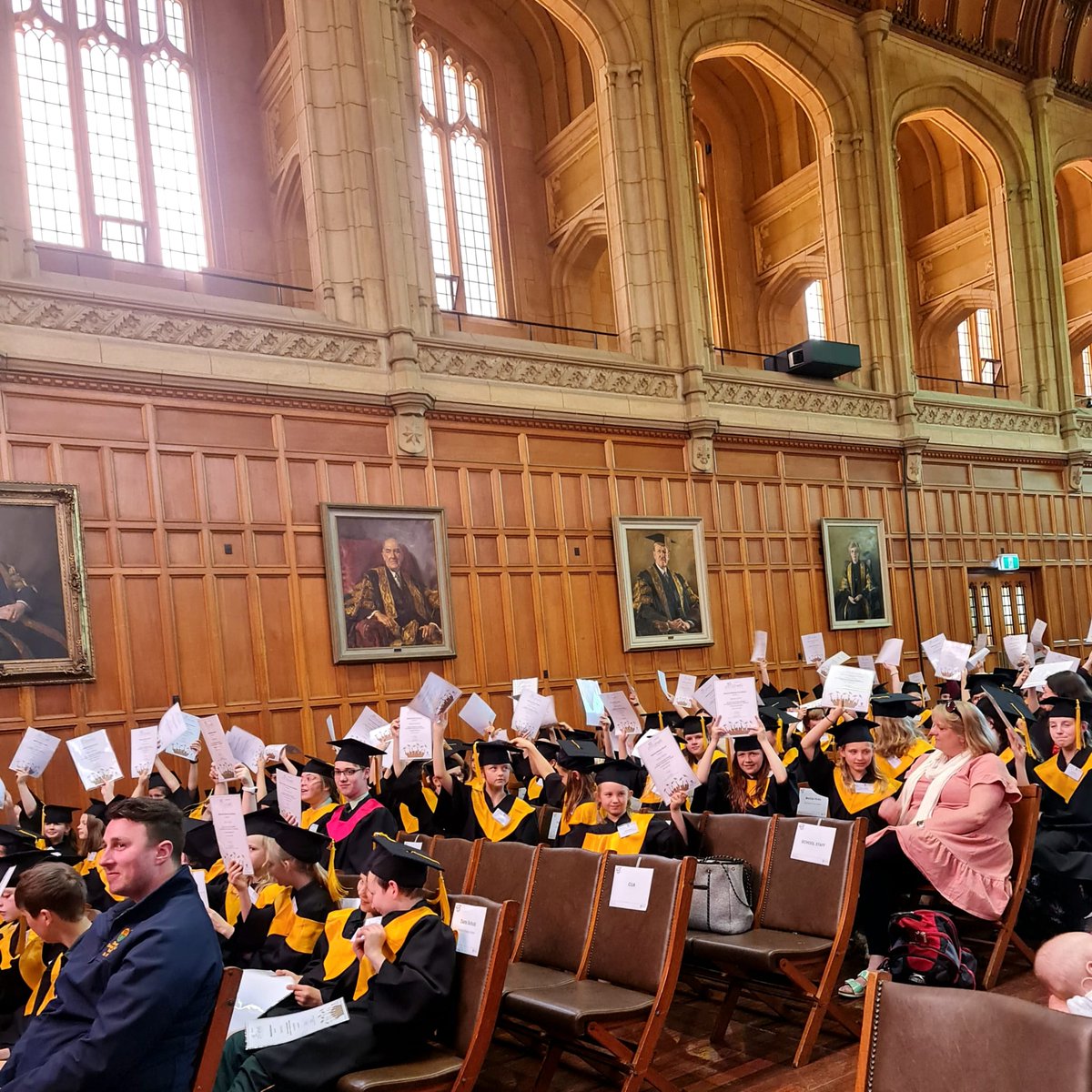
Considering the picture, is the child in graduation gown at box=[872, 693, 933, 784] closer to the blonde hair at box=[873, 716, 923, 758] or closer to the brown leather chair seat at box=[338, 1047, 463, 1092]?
the blonde hair at box=[873, 716, 923, 758]

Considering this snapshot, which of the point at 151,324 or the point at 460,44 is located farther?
the point at 460,44

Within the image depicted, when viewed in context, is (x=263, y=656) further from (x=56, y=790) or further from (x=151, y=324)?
(x=151, y=324)

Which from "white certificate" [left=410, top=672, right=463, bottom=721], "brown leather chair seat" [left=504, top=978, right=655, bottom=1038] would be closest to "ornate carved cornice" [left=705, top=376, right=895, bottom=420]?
"white certificate" [left=410, top=672, right=463, bottom=721]

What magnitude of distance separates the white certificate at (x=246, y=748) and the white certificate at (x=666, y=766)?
375cm

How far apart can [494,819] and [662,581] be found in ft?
25.7

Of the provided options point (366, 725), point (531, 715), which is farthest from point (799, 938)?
point (366, 725)

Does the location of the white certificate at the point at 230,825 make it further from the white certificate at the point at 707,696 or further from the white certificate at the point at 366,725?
the white certificate at the point at 707,696

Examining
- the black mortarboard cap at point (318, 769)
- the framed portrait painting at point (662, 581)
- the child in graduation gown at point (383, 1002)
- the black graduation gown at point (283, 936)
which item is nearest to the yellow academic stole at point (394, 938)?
the child in graduation gown at point (383, 1002)

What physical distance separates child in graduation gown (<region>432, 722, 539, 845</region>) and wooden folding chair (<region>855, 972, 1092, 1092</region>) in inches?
155

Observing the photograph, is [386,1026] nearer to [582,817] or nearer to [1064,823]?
[582,817]

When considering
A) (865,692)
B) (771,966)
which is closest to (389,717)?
(865,692)

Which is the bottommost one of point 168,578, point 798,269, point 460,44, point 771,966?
point 771,966

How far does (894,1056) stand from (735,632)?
12517mm

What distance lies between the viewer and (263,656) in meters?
11.2
